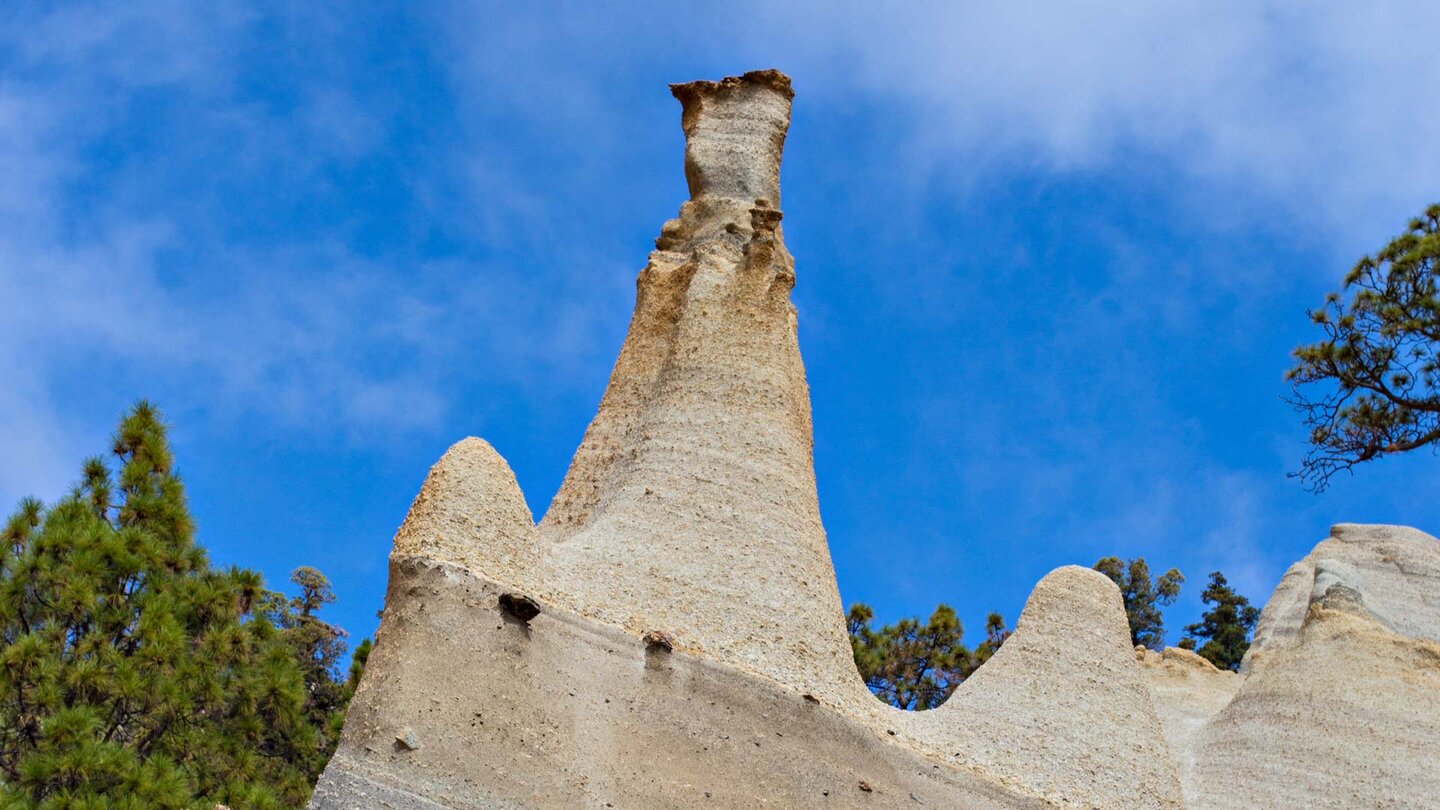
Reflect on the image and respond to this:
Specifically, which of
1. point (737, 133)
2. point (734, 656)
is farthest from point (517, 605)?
point (737, 133)

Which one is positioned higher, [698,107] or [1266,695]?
[698,107]

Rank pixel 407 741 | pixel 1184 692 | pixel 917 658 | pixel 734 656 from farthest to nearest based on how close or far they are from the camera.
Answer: pixel 917 658, pixel 1184 692, pixel 734 656, pixel 407 741

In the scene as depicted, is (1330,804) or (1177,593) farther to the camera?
(1177,593)

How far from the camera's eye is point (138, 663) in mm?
19219

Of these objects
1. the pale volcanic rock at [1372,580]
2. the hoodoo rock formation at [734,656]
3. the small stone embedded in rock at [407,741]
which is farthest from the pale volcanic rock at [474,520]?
the pale volcanic rock at [1372,580]

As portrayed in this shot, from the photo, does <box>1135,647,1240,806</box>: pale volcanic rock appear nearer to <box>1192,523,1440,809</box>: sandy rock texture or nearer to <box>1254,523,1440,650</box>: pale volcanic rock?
<box>1192,523,1440,809</box>: sandy rock texture

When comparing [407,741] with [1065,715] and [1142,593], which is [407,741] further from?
[1142,593]

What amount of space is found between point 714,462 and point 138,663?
708 cm

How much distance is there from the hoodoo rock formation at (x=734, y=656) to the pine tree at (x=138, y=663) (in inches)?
202

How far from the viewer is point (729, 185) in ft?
66.7

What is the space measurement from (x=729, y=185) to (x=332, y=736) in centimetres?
887

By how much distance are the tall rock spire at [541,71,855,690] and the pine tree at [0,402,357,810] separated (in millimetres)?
5095

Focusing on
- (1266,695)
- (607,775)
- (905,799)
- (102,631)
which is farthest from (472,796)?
(1266,695)

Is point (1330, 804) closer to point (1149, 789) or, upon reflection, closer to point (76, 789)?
point (1149, 789)
